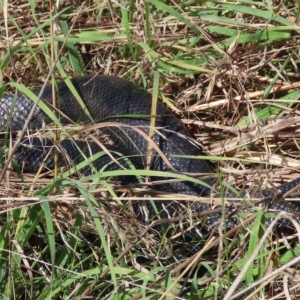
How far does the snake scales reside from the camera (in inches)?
97.0

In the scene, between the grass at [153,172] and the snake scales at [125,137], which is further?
the snake scales at [125,137]

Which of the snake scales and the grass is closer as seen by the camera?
the grass

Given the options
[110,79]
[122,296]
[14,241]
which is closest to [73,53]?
[110,79]

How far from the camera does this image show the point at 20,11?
132 inches

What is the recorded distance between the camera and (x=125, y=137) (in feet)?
9.43

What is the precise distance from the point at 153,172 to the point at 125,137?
76cm

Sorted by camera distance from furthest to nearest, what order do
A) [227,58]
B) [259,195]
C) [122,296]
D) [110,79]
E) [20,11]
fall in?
[20,11]
[110,79]
[227,58]
[259,195]
[122,296]

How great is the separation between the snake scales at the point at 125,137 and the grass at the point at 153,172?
0.23ft

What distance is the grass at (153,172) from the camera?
204 centimetres

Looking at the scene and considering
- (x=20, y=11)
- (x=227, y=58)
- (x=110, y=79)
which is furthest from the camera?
(x=20, y=11)

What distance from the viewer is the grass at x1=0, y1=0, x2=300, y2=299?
2041mm

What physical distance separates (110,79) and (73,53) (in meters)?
0.19

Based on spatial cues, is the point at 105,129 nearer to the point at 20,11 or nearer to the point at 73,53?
the point at 73,53

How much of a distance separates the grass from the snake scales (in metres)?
0.07
